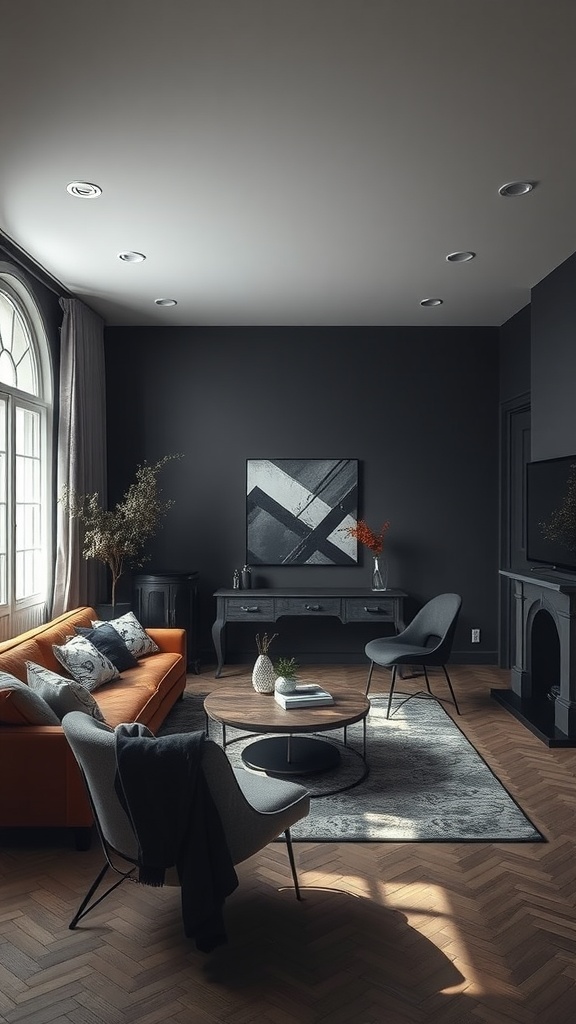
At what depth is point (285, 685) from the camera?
12.6ft

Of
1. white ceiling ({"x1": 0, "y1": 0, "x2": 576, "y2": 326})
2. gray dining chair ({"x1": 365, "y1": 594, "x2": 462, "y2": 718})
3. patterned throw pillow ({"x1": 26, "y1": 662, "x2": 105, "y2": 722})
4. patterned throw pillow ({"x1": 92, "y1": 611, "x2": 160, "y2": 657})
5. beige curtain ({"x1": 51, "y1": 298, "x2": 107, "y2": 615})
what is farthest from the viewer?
beige curtain ({"x1": 51, "y1": 298, "x2": 107, "y2": 615})

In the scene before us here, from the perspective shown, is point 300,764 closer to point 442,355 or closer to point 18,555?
point 18,555

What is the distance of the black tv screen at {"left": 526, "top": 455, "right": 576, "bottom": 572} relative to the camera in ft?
14.9

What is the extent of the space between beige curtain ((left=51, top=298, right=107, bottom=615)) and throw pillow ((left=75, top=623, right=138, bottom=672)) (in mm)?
783

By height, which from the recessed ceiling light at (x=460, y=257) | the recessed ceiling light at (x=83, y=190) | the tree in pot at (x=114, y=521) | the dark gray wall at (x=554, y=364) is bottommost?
the tree in pot at (x=114, y=521)

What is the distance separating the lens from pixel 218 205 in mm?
3998

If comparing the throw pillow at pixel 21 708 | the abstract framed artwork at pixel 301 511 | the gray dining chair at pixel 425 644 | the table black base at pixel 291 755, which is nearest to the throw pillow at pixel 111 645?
the table black base at pixel 291 755

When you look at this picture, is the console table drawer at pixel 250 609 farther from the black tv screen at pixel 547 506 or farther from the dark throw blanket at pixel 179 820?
the dark throw blanket at pixel 179 820

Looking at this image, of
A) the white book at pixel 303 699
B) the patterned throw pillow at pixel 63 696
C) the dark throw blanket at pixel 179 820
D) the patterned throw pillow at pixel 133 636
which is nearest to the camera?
the dark throw blanket at pixel 179 820

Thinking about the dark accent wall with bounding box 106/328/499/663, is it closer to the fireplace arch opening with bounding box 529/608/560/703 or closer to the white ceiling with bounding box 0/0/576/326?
the white ceiling with bounding box 0/0/576/326

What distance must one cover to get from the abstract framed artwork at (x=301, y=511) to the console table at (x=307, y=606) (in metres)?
0.55

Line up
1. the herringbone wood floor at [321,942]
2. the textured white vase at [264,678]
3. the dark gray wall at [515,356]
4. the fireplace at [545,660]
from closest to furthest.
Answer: the herringbone wood floor at [321,942], the textured white vase at [264,678], the fireplace at [545,660], the dark gray wall at [515,356]

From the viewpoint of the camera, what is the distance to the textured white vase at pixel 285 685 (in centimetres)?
382

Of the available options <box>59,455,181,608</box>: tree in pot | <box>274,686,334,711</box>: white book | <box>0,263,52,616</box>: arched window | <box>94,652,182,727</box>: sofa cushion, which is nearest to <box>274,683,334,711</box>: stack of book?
<box>274,686,334,711</box>: white book
